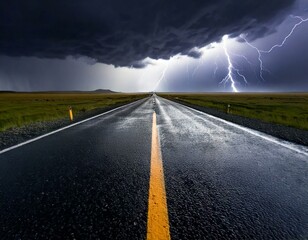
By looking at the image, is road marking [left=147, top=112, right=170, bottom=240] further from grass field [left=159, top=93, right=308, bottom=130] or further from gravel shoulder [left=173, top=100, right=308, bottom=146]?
grass field [left=159, top=93, right=308, bottom=130]

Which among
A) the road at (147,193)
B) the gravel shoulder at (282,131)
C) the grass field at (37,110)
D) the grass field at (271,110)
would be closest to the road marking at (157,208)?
the road at (147,193)

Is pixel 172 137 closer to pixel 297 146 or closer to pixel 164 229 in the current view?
pixel 297 146

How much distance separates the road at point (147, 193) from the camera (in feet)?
6.91

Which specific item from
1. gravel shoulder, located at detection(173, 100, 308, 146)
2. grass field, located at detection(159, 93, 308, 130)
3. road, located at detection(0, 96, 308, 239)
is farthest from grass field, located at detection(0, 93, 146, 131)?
grass field, located at detection(159, 93, 308, 130)

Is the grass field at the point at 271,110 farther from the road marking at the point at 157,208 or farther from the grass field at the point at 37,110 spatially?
the grass field at the point at 37,110

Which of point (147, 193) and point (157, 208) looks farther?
point (147, 193)

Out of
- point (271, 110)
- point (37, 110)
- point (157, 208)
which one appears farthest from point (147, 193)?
point (37, 110)

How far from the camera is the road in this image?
2107mm

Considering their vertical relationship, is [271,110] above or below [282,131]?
below

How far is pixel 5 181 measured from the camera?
3.44 m

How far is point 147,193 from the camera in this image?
9.56 ft

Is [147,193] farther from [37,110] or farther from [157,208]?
[37,110]

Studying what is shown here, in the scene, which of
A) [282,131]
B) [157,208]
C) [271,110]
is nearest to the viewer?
[157,208]

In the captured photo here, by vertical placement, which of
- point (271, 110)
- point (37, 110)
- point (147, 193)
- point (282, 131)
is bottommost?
point (271, 110)
